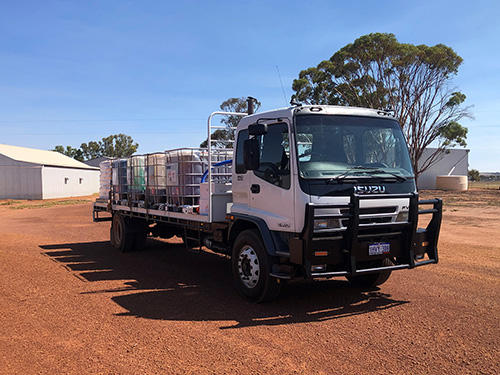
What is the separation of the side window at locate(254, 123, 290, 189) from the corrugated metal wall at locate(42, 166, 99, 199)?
3954cm

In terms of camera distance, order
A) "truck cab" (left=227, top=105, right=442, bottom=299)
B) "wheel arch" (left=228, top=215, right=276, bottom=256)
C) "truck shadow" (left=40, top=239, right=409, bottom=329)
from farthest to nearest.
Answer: "wheel arch" (left=228, top=215, right=276, bottom=256) → "truck shadow" (left=40, top=239, right=409, bottom=329) → "truck cab" (left=227, top=105, right=442, bottom=299)

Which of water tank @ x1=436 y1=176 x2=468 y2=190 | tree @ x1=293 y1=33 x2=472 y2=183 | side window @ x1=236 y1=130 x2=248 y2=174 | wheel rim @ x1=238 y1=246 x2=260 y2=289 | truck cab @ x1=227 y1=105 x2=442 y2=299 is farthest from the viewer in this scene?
water tank @ x1=436 y1=176 x2=468 y2=190

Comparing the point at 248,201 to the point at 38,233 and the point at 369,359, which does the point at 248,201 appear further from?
the point at 38,233

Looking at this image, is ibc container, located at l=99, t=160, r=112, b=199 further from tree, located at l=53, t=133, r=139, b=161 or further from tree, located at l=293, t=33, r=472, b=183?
tree, located at l=53, t=133, r=139, b=161

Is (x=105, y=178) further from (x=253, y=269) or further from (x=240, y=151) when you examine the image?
(x=253, y=269)

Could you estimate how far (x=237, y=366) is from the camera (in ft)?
14.2

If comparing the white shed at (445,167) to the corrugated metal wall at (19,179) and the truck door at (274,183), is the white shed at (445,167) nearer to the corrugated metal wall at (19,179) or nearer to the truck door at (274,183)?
the corrugated metal wall at (19,179)

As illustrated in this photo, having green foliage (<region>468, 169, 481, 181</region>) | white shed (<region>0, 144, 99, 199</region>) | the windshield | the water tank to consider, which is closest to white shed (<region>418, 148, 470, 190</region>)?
the water tank

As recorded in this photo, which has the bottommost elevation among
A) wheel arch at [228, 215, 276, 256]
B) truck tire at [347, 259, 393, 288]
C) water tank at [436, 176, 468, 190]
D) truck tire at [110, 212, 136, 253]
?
truck tire at [347, 259, 393, 288]

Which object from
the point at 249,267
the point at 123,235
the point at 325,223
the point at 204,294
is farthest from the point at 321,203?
the point at 123,235

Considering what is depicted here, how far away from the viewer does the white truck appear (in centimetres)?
572

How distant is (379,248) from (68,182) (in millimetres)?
45353

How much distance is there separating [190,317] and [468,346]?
3296 mm

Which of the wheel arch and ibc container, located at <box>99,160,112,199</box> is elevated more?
ibc container, located at <box>99,160,112,199</box>
